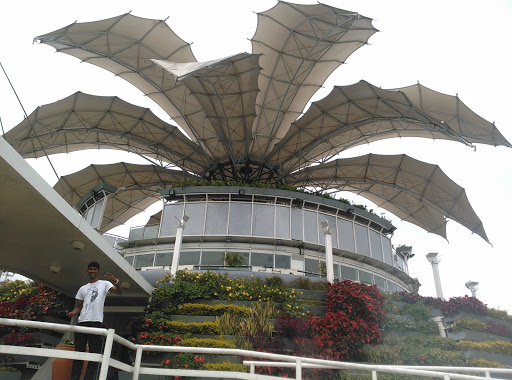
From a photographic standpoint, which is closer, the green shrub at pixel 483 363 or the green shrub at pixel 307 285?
the green shrub at pixel 483 363

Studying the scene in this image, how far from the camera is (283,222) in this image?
1002 inches

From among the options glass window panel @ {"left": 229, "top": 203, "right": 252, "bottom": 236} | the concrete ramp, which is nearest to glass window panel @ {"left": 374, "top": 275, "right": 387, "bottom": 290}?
glass window panel @ {"left": 229, "top": 203, "right": 252, "bottom": 236}

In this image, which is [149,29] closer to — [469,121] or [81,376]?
[469,121]

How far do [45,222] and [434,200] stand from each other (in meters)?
31.3

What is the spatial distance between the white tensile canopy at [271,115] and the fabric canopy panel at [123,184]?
3.25m

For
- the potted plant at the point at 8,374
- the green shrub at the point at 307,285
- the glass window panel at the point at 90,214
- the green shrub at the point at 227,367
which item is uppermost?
the glass window panel at the point at 90,214

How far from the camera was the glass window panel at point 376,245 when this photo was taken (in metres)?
27.8

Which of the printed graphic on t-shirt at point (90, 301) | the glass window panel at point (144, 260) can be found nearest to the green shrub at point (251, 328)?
the printed graphic on t-shirt at point (90, 301)

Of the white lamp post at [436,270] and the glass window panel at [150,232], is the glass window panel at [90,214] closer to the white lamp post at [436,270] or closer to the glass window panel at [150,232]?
the glass window panel at [150,232]

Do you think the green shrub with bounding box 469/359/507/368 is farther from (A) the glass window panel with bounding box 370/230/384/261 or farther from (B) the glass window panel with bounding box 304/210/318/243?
(A) the glass window panel with bounding box 370/230/384/261

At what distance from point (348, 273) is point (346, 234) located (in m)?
2.51

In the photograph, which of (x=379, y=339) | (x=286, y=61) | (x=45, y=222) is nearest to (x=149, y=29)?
(x=286, y=61)

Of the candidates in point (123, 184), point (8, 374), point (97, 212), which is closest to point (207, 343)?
point (8, 374)

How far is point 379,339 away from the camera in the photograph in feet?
44.6
